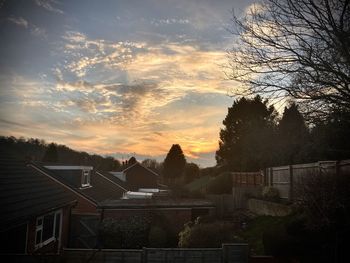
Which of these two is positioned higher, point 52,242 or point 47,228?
point 47,228

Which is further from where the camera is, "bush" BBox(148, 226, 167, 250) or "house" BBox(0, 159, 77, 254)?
"bush" BBox(148, 226, 167, 250)

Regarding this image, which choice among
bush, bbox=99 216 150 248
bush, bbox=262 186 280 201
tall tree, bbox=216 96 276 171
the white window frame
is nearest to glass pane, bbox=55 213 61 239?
bush, bbox=99 216 150 248

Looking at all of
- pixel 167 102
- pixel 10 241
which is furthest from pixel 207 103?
pixel 10 241

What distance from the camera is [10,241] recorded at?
12.2 meters

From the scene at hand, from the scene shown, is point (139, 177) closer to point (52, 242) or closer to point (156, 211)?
point (156, 211)

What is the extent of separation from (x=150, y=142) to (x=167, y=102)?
8.46 m

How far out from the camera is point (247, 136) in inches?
1599

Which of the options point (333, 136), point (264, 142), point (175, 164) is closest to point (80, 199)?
point (333, 136)

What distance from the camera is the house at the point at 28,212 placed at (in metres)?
11.3

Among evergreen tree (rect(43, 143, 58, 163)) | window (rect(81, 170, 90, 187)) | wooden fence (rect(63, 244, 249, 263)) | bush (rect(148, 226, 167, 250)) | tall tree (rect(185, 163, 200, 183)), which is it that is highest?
evergreen tree (rect(43, 143, 58, 163))

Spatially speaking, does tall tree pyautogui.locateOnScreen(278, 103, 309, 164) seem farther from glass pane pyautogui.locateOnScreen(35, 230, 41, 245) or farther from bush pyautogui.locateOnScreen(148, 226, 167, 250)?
glass pane pyautogui.locateOnScreen(35, 230, 41, 245)

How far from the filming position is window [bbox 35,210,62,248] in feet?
46.4

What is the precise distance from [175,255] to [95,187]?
815 inches

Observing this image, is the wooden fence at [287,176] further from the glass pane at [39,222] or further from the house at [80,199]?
the house at [80,199]
